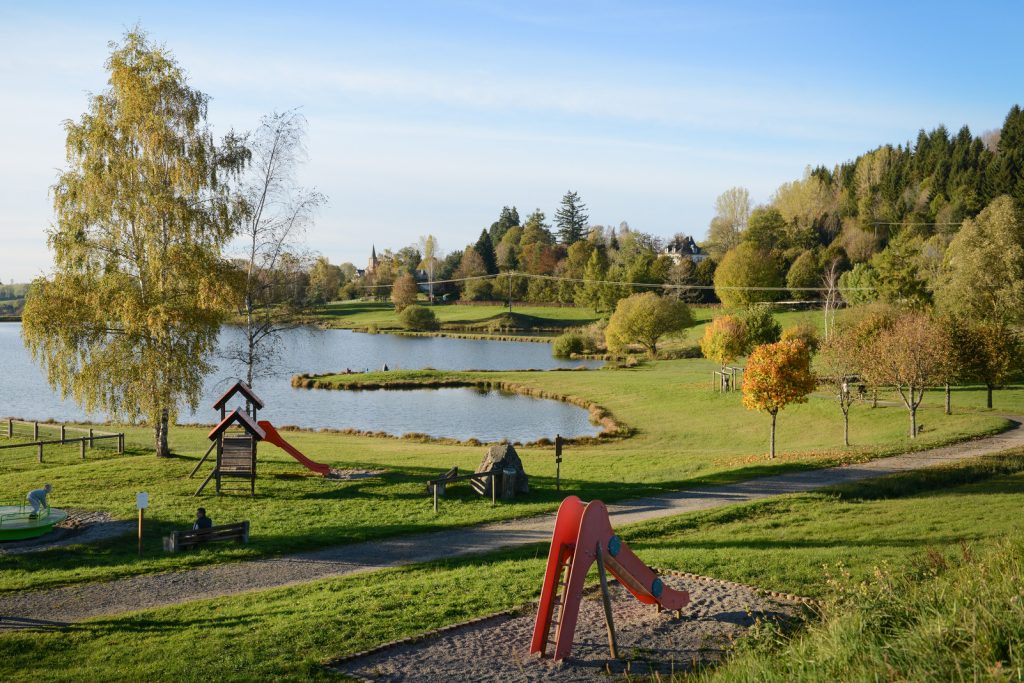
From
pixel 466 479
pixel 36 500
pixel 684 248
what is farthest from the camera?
pixel 684 248

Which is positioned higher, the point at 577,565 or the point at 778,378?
the point at 778,378

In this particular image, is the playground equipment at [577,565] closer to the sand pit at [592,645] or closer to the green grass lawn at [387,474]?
the sand pit at [592,645]

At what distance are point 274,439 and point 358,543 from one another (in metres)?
7.56

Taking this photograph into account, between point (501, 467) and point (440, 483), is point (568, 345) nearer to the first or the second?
point (501, 467)

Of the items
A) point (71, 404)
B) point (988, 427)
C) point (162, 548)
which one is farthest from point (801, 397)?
point (71, 404)

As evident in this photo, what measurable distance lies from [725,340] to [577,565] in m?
43.2

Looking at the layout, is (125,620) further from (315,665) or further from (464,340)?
(464,340)

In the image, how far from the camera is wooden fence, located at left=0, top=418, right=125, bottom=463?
26.7 m

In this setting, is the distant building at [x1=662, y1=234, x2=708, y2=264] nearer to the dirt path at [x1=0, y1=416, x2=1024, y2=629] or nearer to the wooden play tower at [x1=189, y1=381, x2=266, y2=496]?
the dirt path at [x1=0, y1=416, x2=1024, y2=629]

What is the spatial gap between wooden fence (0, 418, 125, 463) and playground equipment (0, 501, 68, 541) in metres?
7.94

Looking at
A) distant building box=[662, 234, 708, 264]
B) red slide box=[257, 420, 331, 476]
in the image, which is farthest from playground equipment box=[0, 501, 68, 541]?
distant building box=[662, 234, 708, 264]

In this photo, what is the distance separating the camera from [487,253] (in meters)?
143

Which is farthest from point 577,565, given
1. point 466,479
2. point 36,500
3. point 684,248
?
point 684,248

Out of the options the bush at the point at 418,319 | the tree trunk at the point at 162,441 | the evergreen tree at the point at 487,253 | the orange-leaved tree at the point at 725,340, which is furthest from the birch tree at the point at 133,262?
the evergreen tree at the point at 487,253
